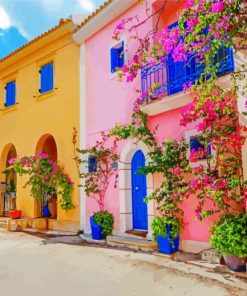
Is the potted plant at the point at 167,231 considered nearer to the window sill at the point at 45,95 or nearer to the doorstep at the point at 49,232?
the doorstep at the point at 49,232

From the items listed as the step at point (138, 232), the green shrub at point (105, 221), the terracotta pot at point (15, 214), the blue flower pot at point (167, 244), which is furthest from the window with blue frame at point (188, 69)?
the terracotta pot at point (15, 214)

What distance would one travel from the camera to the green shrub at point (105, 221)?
9.09 m

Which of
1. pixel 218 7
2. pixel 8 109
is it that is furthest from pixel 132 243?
pixel 8 109

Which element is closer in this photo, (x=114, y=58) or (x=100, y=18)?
(x=114, y=58)

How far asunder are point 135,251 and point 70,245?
206 centimetres

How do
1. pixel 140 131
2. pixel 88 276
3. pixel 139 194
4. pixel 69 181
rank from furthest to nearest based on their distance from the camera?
pixel 69 181, pixel 139 194, pixel 140 131, pixel 88 276

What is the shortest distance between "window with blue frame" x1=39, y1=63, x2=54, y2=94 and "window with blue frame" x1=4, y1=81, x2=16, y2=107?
222 centimetres

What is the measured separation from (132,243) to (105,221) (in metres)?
1.43

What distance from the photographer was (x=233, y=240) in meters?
5.24

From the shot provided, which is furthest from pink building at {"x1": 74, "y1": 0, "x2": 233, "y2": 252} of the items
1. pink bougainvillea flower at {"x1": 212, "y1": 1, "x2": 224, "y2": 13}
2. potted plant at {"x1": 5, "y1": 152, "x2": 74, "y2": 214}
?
pink bougainvillea flower at {"x1": 212, "y1": 1, "x2": 224, "y2": 13}

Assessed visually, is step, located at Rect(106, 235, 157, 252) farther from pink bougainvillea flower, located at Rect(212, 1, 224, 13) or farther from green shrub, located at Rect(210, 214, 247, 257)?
pink bougainvillea flower, located at Rect(212, 1, 224, 13)

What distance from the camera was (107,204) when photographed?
31.5ft

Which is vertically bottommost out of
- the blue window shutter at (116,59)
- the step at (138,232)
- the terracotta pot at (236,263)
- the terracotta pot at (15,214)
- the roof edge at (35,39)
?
the terracotta pot at (236,263)

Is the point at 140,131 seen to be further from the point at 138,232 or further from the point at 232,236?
the point at 232,236
